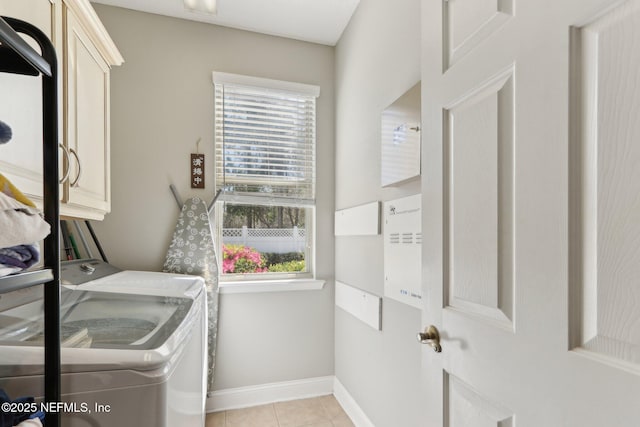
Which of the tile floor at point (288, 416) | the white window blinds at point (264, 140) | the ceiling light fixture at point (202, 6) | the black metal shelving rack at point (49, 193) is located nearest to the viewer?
the black metal shelving rack at point (49, 193)

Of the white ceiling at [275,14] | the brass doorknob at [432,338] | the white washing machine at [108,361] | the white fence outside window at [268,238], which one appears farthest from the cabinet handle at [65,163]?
the white ceiling at [275,14]

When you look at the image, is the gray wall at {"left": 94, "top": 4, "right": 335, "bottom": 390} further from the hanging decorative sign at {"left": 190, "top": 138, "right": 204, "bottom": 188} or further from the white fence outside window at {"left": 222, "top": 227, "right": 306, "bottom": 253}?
the white fence outside window at {"left": 222, "top": 227, "right": 306, "bottom": 253}

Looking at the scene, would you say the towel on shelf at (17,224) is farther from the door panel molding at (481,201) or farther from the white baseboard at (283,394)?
the white baseboard at (283,394)

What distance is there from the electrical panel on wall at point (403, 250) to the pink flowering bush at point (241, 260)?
1.09 meters

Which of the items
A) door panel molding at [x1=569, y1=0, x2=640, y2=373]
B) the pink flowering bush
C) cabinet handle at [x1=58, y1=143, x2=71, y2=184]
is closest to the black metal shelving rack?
cabinet handle at [x1=58, y1=143, x2=71, y2=184]

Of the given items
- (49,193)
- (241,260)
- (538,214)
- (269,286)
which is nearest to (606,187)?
(538,214)

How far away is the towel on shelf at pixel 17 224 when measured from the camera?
507 mm

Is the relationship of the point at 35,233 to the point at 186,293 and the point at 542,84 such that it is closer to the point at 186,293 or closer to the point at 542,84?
the point at 186,293

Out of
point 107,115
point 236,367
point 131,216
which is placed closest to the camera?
point 107,115

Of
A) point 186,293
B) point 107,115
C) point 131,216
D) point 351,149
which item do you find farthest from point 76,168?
point 351,149

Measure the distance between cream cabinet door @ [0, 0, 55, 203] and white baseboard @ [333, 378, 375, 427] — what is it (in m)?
1.99

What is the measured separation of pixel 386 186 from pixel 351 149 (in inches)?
25.0

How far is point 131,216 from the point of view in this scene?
6.75 feet

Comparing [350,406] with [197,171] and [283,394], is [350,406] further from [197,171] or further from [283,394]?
[197,171]
